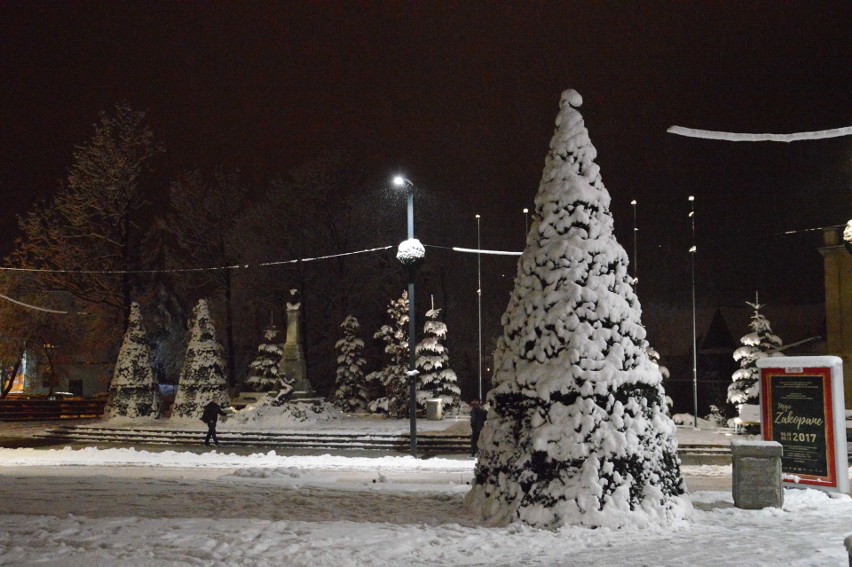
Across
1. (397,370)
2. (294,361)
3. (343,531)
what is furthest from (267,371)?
(343,531)

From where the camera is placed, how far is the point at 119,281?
147 feet

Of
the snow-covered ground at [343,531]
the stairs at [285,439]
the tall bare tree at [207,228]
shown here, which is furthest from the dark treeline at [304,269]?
the snow-covered ground at [343,531]

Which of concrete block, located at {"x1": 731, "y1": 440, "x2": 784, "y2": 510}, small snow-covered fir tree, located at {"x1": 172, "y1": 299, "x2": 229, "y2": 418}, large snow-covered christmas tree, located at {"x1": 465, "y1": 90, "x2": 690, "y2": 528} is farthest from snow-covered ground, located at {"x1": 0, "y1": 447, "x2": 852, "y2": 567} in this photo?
small snow-covered fir tree, located at {"x1": 172, "y1": 299, "x2": 229, "y2": 418}

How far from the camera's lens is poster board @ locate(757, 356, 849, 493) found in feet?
43.1

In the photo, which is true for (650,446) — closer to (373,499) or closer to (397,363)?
(373,499)

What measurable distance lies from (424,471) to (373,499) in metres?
7.26

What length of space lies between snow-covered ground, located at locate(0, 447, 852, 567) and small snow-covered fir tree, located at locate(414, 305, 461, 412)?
21739 millimetres

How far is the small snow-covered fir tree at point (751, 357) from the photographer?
34.2m

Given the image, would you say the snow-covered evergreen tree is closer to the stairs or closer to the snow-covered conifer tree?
the snow-covered conifer tree

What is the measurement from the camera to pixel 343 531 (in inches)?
390

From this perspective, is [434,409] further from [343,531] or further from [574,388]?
[343,531]

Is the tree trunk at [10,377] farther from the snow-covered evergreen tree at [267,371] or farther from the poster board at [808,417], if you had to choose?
the poster board at [808,417]

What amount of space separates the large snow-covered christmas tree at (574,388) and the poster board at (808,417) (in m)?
3.60

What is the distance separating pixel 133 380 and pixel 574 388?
30.1m
